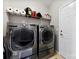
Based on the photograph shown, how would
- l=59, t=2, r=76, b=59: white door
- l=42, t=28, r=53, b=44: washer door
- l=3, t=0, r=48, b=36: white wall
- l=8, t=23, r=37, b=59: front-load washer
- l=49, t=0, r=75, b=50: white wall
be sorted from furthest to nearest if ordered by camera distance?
1. l=49, t=0, r=75, b=50: white wall
2. l=42, t=28, r=53, b=44: washer door
3. l=3, t=0, r=48, b=36: white wall
4. l=59, t=2, r=76, b=59: white door
5. l=8, t=23, r=37, b=59: front-load washer

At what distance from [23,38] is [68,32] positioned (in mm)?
1212

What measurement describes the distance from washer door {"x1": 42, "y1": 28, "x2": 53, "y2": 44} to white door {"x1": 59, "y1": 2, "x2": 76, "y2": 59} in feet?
1.13

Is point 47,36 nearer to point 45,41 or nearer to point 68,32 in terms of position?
point 45,41

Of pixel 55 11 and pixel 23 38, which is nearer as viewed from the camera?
pixel 23 38

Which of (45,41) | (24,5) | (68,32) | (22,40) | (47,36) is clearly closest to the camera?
(22,40)

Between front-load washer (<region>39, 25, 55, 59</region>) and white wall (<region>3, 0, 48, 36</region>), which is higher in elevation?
white wall (<region>3, 0, 48, 36</region>)

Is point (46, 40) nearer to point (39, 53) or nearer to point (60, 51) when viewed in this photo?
point (39, 53)

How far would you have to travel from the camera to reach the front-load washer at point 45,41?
2.27 metres

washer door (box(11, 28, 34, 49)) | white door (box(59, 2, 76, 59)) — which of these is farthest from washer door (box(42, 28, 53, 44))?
washer door (box(11, 28, 34, 49))

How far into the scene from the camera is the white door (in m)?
2.00

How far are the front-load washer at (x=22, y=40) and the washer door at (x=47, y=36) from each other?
359mm

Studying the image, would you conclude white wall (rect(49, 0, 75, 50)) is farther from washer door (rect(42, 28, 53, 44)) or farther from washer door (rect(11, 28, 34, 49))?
washer door (rect(11, 28, 34, 49))

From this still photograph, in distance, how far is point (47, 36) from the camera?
2.52 m

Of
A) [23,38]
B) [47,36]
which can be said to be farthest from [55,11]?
[23,38]
